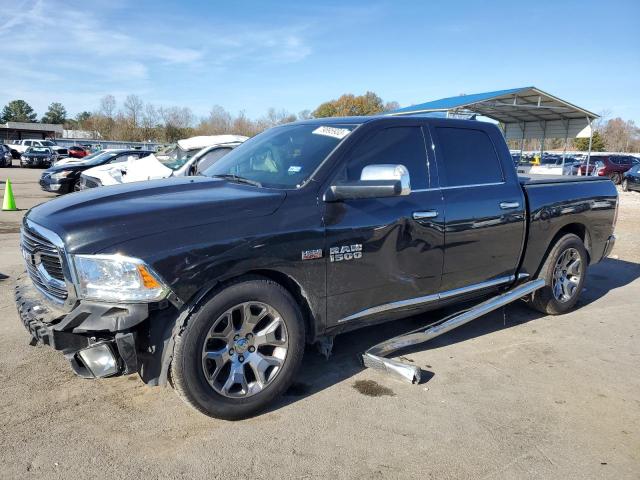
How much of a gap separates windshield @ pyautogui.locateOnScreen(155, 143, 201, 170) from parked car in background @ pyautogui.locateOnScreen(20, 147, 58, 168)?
2487 centimetres

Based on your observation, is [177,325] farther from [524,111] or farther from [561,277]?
[524,111]

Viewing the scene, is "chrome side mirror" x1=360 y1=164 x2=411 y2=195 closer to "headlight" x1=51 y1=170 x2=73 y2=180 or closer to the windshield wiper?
the windshield wiper

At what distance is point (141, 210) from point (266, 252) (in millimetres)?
784

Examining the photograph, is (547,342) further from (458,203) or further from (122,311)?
(122,311)

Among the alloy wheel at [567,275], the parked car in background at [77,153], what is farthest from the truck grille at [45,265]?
the parked car in background at [77,153]

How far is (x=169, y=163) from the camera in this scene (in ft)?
40.3

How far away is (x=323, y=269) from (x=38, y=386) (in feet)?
7.09

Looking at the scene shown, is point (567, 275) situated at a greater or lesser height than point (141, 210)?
lesser

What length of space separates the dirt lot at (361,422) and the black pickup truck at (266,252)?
0.34 m

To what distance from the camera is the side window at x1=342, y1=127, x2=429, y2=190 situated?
3.68 metres

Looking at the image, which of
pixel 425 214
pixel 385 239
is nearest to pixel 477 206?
pixel 425 214

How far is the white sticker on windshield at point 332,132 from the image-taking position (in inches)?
149

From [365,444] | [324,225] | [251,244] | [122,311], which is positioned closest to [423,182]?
[324,225]

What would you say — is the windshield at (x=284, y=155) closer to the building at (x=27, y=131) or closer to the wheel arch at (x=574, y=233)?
the wheel arch at (x=574, y=233)
